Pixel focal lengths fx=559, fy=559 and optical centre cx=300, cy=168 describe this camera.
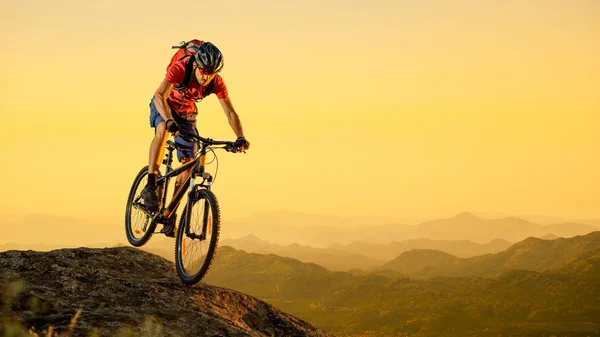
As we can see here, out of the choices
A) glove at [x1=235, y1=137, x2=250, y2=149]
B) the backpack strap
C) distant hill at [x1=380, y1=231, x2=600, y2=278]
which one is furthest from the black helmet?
distant hill at [x1=380, y1=231, x2=600, y2=278]

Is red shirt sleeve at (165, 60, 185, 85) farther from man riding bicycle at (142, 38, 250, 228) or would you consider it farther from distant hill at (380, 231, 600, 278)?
distant hill at (380, 231, 600, 278)

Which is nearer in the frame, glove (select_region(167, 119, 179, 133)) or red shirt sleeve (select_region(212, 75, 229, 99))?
glove (select_region(167, 119, 179, 133))

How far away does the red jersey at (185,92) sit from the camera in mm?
11289

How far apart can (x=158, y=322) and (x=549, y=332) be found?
83.8 metres

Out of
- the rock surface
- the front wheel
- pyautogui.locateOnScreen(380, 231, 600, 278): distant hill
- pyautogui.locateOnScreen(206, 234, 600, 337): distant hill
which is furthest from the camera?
pyautogui.locateOnScreen(380, 231, 600, 278): distant hill

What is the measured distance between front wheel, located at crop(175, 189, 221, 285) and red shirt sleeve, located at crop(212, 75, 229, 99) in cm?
231

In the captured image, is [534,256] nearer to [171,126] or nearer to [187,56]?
[187,56]

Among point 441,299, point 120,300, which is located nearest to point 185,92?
point 120,300

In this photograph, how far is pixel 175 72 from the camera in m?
11.3

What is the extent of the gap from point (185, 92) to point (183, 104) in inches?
13.6

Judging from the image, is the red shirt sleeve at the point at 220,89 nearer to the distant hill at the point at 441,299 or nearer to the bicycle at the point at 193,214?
the bicycle at the point at 193,214

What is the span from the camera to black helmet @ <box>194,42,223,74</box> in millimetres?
10617

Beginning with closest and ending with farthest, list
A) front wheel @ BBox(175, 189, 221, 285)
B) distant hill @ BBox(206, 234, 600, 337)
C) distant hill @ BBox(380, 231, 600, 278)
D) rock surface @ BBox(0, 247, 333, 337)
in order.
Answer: rock surface @ BBox(0, 247, 333, 337)
front wheel @ BBox(175, 189, 221, 285)
distant hill @ BBox(206, 234, 600, 337)
distant hill @ BBox(380, 231, 600, 278)

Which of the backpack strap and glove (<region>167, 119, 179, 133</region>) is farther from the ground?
the backpack strap
